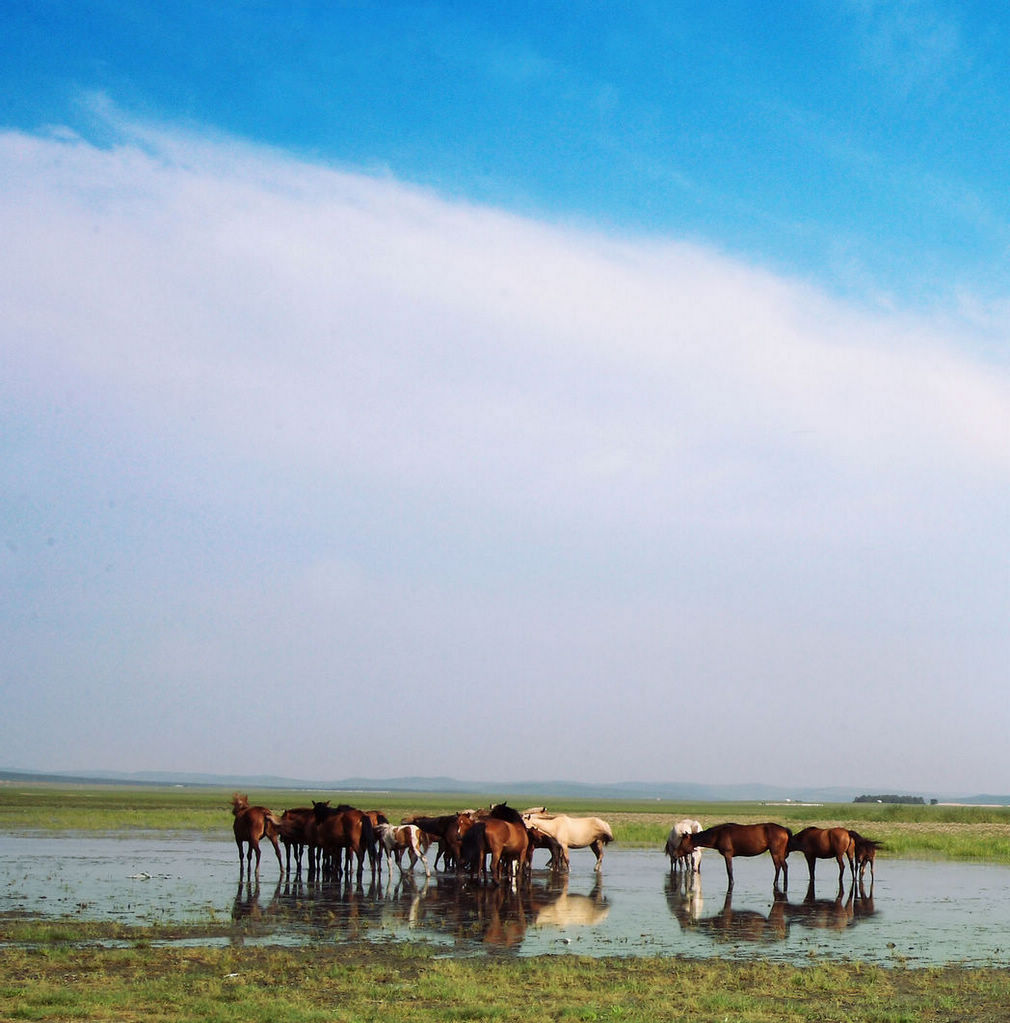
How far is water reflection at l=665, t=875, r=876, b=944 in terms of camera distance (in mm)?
17875

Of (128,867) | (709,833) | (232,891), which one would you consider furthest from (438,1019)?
(128,867)

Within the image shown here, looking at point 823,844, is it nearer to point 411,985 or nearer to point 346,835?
point 346,835

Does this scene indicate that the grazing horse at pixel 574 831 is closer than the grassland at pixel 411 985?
No

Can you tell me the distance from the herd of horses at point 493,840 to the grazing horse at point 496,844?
0.8 inches

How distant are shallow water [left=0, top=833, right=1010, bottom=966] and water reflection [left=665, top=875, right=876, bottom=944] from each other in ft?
0.12

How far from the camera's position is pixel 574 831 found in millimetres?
30469

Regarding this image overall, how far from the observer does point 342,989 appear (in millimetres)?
12438

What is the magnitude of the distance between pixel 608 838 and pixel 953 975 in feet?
57.2

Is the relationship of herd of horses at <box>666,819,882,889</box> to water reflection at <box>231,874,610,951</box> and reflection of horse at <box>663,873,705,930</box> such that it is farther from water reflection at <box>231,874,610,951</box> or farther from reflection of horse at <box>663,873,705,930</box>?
water reflection at <box>231,874,610,951</box>

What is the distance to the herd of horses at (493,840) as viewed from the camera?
24953 millimetres

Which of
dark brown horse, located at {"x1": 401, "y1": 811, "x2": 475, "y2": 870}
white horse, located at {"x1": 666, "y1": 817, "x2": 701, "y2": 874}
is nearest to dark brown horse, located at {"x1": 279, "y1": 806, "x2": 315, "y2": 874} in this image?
dark brown horse, located at {"x1": 401, "y1": 811, "x2": 475, "y2": 870}

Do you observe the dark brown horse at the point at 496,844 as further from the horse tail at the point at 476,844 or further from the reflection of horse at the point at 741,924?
the reflection of horse at the point at 741,924

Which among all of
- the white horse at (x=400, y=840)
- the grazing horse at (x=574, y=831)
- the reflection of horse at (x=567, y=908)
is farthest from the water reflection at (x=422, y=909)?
the grazing horse at (x=574, y=831)

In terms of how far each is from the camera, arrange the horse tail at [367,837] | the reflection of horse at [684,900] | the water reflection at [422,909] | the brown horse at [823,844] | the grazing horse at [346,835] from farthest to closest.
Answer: the horse tail at [367,837]
the grazing horse at [346,835]
the brown horse at [823,844]
the reflection of horse at [684,900]
the water reflection at [422,909]
